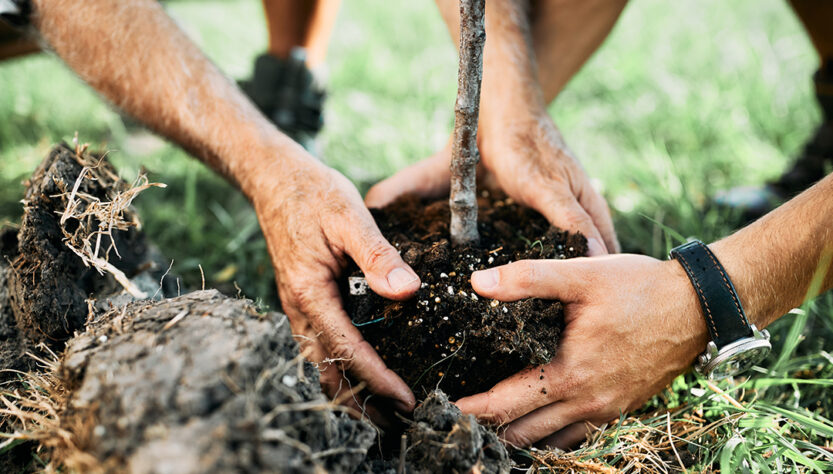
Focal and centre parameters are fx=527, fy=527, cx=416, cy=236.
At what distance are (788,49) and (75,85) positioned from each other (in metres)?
6.17

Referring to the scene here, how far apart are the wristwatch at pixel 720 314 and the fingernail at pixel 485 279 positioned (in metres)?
0.60

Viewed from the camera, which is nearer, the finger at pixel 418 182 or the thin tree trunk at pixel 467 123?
the thin tree trunk at pixel 467 123

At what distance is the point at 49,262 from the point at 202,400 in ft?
3.01

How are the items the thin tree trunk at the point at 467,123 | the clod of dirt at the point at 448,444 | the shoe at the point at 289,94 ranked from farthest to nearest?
the shoe at the point at 289,94 → the thin tree trunk at the point at 467,123 → the clod of dirt at the point at 448,444

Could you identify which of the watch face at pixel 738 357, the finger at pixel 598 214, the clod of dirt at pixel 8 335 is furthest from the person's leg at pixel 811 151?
the clod of dirt at pixel 8 335

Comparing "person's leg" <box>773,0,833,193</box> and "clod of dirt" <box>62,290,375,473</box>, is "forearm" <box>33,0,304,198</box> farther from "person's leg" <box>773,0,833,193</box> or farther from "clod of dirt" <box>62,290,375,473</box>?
"person's leg" <box>773,0,833,193</box>

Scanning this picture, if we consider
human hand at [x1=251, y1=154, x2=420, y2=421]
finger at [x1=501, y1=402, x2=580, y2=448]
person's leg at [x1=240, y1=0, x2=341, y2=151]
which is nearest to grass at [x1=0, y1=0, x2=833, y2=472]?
finger at [x1=501, y1=402, x2=580, y2=448]

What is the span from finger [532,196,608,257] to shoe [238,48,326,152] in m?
2.07

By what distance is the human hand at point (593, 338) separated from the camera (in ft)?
5.02

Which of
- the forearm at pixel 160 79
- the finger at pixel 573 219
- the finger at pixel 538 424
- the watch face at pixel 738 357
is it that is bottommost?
the finger at pixel 538 424

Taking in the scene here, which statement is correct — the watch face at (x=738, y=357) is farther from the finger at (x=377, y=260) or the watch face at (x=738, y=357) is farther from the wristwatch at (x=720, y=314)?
the finger at (x=377, y=260)

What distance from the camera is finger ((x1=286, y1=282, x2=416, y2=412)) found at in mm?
1553

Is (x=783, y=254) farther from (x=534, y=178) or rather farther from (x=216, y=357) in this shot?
(x=216, y=357)

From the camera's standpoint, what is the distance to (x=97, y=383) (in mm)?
1047
